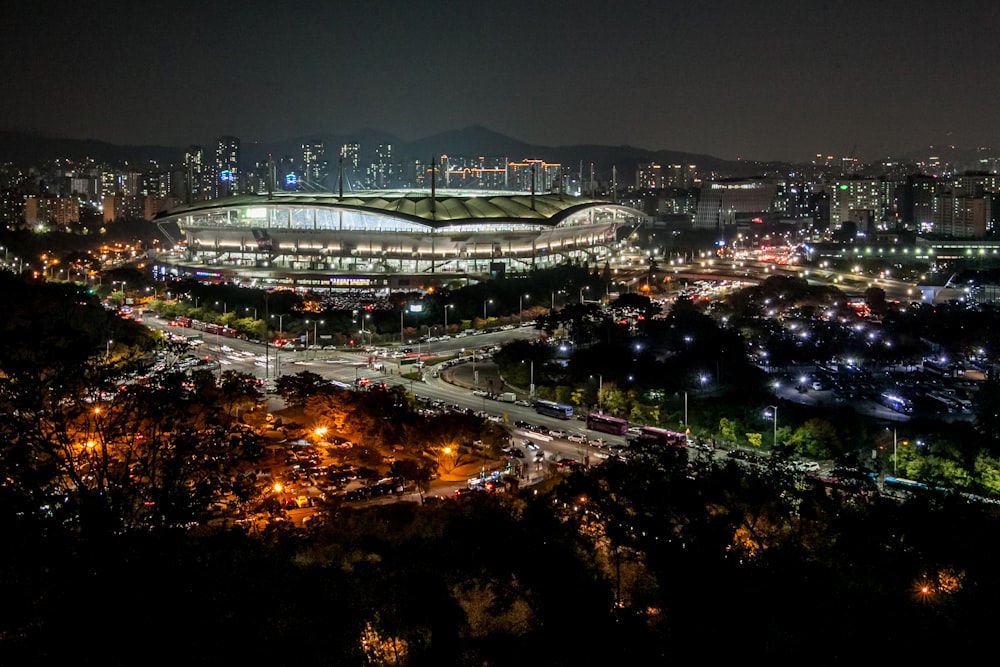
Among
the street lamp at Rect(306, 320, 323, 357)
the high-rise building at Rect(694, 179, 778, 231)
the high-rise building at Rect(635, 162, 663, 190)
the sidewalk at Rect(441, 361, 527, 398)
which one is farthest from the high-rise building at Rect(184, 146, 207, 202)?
the sidewalk at Rect(441, 361, 527, 398)

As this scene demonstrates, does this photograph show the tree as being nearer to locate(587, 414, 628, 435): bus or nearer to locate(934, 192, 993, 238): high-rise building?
locate(587, 414, 628, 435): bus

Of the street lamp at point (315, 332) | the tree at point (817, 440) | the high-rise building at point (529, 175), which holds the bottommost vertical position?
the tree at point (817, 440)

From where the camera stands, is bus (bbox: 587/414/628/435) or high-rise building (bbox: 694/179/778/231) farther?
high-rise building (bbox: 694/179/778/231)

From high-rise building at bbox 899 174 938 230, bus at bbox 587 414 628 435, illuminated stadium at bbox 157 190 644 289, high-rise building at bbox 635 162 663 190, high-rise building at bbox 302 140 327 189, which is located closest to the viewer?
bus at bbox 587 414 628 435

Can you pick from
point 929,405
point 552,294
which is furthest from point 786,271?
point 929,405

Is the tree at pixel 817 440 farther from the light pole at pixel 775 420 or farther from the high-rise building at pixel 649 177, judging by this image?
the high-rise building at pixel 649 177

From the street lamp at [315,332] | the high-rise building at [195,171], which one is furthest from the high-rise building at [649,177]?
the street lamp at [315,332]
